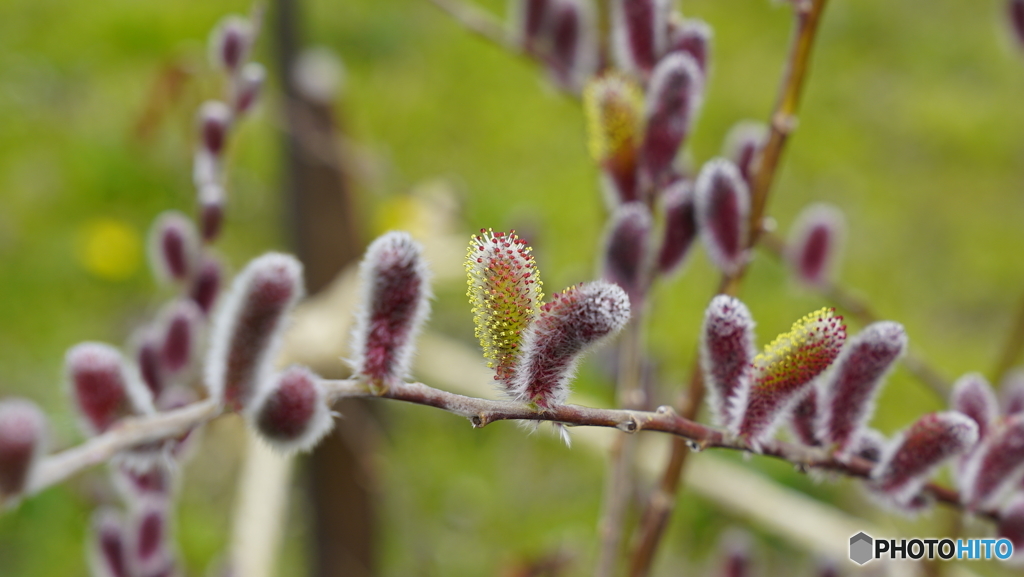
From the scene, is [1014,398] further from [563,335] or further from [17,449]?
[17,449]

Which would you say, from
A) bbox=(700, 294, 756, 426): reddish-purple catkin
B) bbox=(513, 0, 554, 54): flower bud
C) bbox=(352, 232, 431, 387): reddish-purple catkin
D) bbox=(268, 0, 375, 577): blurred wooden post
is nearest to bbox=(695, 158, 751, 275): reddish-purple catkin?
bbox=(700, 294, 756, 426): reddish-purple catkin

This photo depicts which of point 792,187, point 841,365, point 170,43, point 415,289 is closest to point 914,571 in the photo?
point 841,365

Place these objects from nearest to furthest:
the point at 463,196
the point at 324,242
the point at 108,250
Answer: the point at 324,242 → the point at 463,196 → the point at 108,250

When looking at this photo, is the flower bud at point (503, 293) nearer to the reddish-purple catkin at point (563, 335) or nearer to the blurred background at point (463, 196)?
the reddish-purple catkin at point (563, 335)

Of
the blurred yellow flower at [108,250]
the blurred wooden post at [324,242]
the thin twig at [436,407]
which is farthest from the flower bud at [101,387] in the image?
the blurred yellow flower at [108,250]

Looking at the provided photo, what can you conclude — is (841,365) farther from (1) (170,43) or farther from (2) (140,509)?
(1) (170,43)

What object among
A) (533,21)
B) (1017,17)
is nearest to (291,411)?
(533,21)
